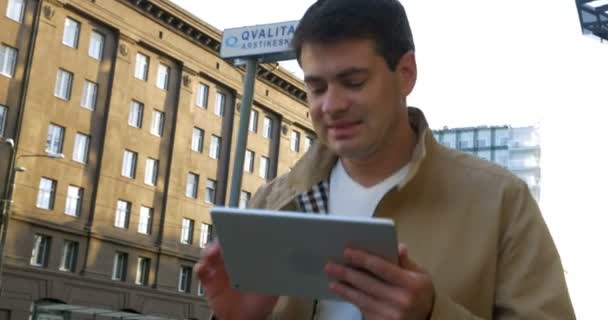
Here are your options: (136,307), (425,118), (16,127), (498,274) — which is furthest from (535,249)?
(136,307)

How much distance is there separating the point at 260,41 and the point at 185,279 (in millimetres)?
37778

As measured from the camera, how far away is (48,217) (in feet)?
116

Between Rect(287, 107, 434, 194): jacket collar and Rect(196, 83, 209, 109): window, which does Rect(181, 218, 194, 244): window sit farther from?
Rect(287, 107, 434, 194): jacket collar

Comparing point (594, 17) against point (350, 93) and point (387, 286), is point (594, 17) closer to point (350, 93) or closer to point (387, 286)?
point (350, 93)

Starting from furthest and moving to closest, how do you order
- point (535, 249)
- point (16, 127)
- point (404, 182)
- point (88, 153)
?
point (88, 153) → point (16, 127) → point (404, 182) → point (535, 249)

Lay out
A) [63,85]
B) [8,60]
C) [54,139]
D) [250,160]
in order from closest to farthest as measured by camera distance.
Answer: [8,60]
[54,139]
[63,85]
[250,160]

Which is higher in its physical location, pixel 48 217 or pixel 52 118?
pixel 52 118

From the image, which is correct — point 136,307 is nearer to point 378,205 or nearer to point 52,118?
point 52,118

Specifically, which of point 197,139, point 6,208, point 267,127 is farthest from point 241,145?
point 267,127

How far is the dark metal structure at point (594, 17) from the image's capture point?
18034 mm

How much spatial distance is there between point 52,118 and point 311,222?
117ft

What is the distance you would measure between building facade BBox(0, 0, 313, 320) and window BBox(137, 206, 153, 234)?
0.25 feet

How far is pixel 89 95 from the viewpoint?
37.7 m

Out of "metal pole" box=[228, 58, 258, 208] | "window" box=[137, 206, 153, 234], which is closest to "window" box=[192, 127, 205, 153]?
"window" box=[137, 206, 153, 234]
